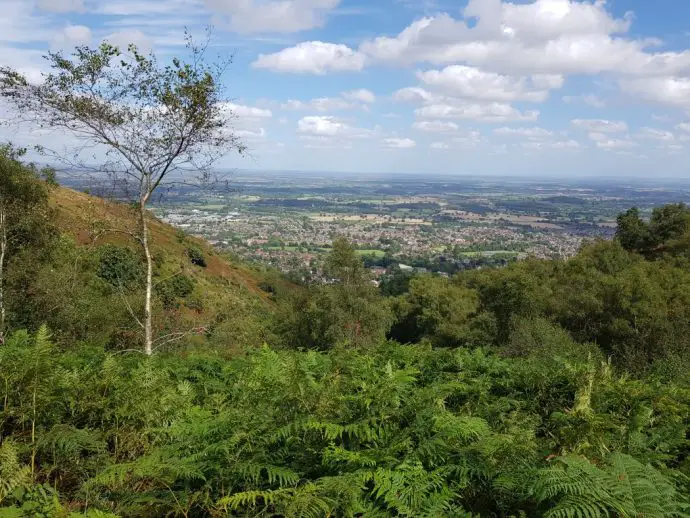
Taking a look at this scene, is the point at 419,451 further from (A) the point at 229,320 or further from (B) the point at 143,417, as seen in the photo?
(A) the point at 229,320

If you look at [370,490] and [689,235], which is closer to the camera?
[370,490]

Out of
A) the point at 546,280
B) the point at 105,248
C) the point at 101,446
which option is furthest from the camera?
the point at 546,280

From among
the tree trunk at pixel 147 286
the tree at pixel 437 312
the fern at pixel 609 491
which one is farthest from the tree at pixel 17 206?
the tree at pixel 437 312

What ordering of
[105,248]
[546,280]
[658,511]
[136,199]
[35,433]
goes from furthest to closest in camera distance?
[546,280] < [105,248] < [136,199] < [35,433] < [658,511]

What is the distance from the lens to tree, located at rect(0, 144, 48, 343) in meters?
14.6

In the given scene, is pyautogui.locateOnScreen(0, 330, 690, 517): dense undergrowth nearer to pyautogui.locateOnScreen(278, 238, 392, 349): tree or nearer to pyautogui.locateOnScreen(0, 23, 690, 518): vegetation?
pyautogui.locateOnScreen(0, 23, 690, 518): vegetation

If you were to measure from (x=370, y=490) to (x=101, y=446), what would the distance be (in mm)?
2115

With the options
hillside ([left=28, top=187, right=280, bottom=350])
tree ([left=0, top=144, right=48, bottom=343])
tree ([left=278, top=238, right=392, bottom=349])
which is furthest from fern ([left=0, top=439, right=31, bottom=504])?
tree ([left=278, top=238, right=392, bottom=349])

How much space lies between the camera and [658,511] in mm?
2379

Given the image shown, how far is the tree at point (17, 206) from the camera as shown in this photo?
47.8 feet

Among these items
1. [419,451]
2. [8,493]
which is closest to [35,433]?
[8,493]

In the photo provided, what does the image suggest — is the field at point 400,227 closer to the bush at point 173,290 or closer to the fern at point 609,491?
the bush at point 173,290

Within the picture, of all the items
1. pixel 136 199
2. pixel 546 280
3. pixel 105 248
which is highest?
pixel 136 199

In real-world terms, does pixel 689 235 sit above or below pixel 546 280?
above
